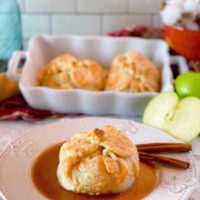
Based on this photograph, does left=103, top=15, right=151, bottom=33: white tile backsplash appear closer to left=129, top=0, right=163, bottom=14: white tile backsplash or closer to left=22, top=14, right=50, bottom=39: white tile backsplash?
left=129, top=0, right=163, bottom=14: white tile backsplash

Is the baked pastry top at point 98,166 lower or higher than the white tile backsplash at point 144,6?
lower

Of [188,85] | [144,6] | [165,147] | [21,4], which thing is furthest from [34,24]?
[165,147]

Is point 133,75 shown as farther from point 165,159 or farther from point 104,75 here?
point 165,159

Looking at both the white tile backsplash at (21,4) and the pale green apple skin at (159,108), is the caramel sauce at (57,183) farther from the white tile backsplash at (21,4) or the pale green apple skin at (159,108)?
the white tile backsplash at (21,4)

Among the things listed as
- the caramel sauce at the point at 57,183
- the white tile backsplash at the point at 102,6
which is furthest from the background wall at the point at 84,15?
the caramel sauce at the point at 57,183

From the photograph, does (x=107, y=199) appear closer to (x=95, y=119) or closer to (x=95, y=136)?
(x=95, y=136)

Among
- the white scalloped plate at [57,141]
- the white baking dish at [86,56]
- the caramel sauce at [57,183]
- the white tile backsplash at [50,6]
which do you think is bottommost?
the caramel sauce at [57,183]

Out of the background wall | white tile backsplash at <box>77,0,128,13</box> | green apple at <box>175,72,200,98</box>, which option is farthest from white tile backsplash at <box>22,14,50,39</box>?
green apple at <box>175,72,200,98</box>
